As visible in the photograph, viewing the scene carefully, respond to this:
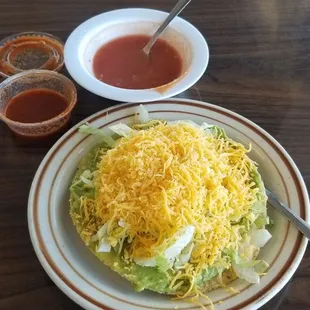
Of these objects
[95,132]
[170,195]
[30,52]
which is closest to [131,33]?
[30,52]

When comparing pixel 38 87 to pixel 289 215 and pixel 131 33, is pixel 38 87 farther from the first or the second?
pixel 289 215

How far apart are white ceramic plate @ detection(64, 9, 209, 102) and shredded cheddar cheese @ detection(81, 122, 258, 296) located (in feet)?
0.86

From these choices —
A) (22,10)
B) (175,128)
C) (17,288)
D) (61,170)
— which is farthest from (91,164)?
(22,10)

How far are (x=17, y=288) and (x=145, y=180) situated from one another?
0.41 meters

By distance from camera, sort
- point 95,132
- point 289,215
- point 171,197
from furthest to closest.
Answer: point 95,132 → point 289,215 → point 171,197

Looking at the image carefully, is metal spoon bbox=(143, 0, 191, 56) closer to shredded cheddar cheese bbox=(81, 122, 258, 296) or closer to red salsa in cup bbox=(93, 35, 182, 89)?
red salsa in cup bbox=(93, 35, 182, 89)

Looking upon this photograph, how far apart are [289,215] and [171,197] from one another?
331 mm

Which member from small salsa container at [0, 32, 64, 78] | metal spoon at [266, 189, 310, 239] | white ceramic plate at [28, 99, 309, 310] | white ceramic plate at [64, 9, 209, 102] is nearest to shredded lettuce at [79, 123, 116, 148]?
white ceramic plate at [28, 99, 309, 310]

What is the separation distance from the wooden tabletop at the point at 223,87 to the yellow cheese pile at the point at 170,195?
0.21 meters

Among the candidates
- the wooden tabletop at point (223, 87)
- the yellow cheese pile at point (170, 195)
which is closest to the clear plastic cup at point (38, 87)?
the wooden tabletop at point (223, 87)

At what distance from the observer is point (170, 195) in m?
1.13

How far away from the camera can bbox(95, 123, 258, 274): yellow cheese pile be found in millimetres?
1128

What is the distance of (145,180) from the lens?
3.84ft

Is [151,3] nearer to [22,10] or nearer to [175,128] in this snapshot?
[22,10]
